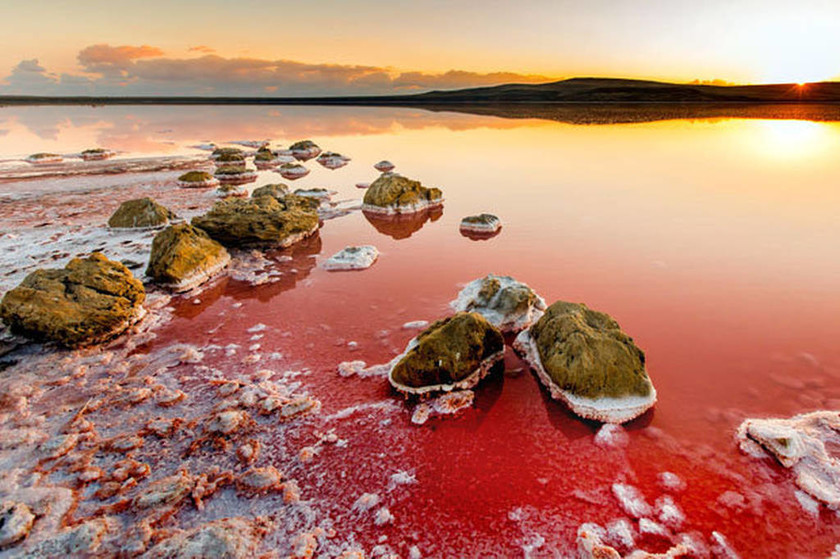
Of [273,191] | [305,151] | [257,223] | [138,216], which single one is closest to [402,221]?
[257,223]

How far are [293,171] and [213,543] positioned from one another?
26.6 m

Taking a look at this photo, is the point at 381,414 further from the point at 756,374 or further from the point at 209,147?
the point at 209,147

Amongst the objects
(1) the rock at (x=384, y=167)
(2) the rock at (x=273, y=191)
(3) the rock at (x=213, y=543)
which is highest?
(1) the rock at (x=384, y=167)

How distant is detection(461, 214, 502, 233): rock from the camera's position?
14992 millimetres

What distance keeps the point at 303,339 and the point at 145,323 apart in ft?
12.1

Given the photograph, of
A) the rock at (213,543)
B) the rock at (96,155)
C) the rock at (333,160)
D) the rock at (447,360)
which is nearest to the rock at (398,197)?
the rock at (447,360)

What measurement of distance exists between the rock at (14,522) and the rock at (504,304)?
24.1 ft

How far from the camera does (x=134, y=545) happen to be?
4.36 metres

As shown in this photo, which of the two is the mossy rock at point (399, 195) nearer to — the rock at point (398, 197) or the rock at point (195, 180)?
the rock at point (398, 197)

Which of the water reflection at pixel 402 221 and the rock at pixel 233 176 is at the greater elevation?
the rock at pixel 233 176

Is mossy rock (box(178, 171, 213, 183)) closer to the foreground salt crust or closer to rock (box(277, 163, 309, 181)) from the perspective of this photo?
rock (box(277, 163, 309, 181))

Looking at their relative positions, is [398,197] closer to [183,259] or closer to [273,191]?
[273,191]

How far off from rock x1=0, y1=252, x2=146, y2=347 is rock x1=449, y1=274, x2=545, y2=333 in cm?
718

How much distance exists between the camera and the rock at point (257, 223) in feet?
43.1
